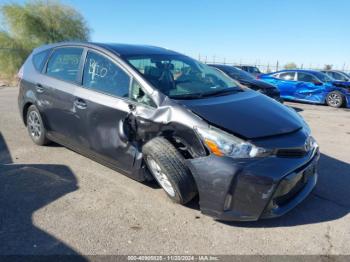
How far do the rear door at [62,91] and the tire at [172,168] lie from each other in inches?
55.2

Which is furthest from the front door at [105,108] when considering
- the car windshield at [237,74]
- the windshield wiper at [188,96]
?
the car windshield at [237,74]

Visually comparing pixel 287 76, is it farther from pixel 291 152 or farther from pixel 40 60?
pixel 291 152

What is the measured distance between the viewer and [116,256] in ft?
8.80

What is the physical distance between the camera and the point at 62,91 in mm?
4457

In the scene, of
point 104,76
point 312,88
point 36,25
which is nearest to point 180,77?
point 104,76

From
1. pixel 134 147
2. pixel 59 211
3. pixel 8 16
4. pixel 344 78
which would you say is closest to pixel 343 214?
pixel 134 147

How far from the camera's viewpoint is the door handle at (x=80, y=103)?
13.4 ft

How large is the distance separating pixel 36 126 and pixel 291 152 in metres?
3.95

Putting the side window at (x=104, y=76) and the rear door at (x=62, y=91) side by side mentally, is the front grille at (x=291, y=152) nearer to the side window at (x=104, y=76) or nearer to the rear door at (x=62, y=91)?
the side window at (x=104, y=76)

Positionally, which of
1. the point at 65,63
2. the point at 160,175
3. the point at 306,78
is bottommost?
the point at 160,175

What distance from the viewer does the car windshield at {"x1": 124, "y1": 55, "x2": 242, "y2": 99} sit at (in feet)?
12.1

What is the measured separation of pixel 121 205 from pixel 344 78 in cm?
1605

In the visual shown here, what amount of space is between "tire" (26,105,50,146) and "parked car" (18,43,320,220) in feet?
0.69

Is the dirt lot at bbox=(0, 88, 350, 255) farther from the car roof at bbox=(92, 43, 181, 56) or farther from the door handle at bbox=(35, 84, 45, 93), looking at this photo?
the car roof at bbox=(92, 43, 181, 56)
